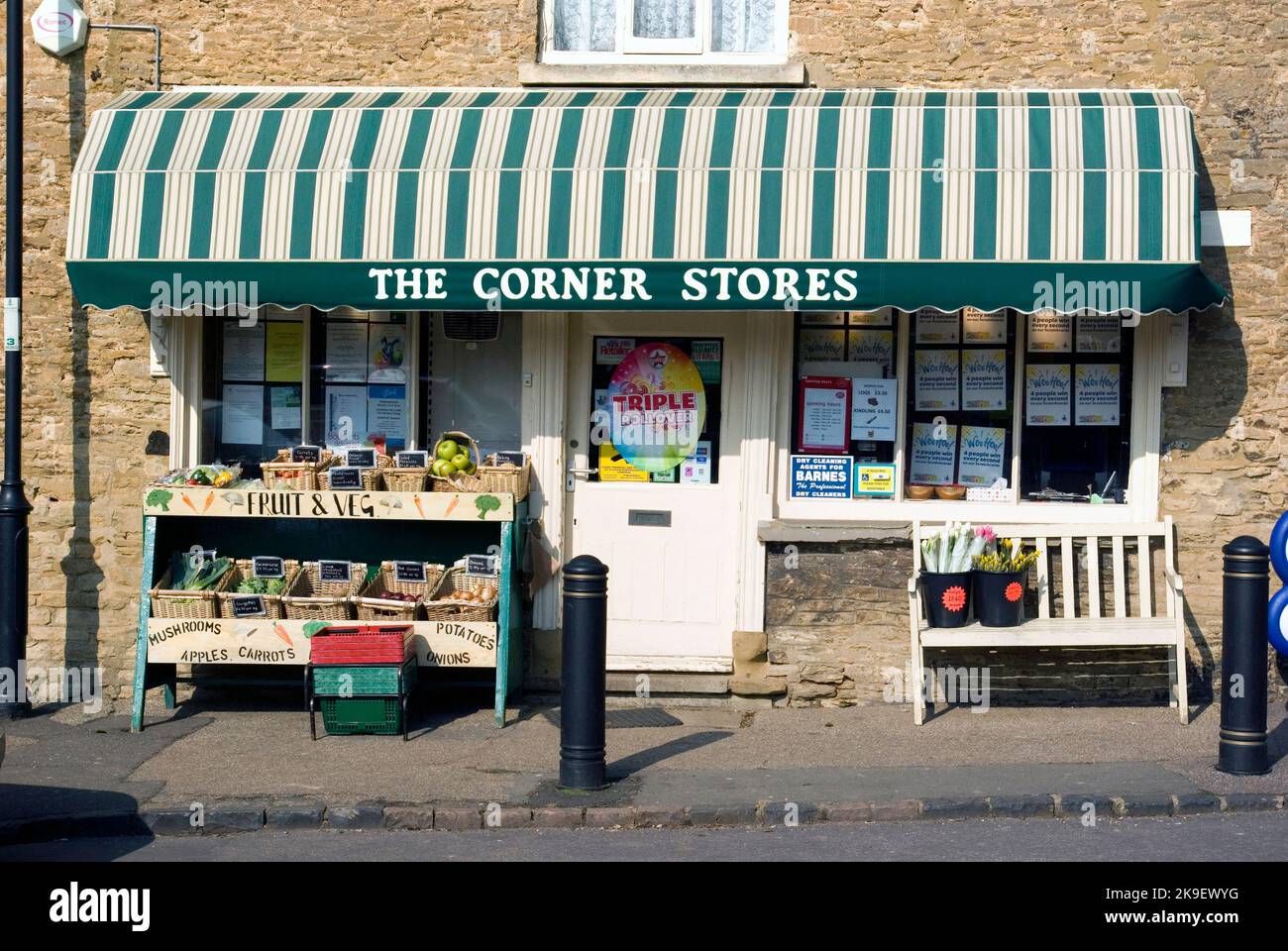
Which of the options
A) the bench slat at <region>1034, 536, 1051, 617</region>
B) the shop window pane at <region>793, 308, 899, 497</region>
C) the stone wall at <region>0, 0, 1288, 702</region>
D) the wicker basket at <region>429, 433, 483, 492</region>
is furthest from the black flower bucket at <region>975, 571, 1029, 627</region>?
the wicker basket at <region>429, 433, 483, 492</region>

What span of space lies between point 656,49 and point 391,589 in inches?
150

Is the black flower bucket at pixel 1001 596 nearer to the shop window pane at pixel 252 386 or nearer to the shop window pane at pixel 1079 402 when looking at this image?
the shop window pane at pixel 1079 402

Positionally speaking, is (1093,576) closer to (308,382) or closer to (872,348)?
(872,348)

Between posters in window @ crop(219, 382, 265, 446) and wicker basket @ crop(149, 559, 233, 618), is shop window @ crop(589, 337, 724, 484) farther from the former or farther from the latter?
wicker basket @ crop(149, 559, 233, 618)

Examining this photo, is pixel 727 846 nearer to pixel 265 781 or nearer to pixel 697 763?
pixel 697 763

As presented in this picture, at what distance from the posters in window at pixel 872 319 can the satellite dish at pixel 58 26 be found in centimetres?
520

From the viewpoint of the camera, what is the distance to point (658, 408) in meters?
9.87

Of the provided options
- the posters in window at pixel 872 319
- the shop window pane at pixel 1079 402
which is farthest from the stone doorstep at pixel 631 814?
the posters in window at pixel 872 319

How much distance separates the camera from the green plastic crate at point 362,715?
29.1ft

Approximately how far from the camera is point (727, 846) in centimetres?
693

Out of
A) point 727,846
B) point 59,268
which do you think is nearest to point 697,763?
point 727,846

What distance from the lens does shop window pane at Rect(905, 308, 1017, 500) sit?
31.9ft

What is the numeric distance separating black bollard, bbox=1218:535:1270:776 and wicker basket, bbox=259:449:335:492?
17.0ft
